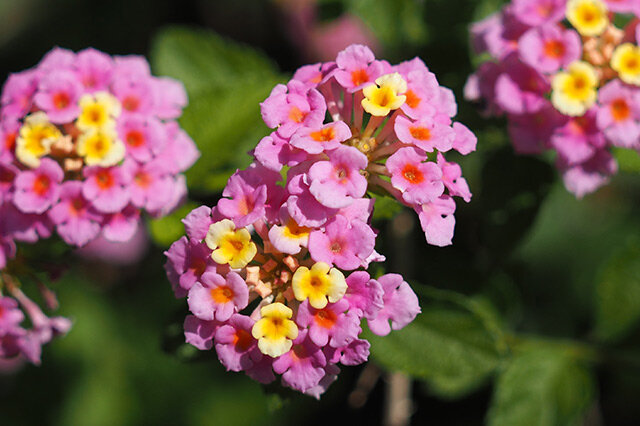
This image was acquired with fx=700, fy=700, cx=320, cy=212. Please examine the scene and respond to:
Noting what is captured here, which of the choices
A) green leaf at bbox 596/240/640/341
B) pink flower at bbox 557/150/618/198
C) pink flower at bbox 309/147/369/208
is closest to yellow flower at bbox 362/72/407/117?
pink flower at bbox 309/147/369/208

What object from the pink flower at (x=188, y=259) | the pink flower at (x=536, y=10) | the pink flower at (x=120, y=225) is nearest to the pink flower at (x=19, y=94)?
the pink flower at (x=120, y=225)

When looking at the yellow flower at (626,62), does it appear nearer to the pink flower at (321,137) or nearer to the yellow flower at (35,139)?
the pink flower at (321,137)

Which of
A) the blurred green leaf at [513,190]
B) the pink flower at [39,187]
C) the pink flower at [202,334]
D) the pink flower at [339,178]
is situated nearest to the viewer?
the pink flower at [339,178]

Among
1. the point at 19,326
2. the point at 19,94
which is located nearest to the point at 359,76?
the point at 19,94

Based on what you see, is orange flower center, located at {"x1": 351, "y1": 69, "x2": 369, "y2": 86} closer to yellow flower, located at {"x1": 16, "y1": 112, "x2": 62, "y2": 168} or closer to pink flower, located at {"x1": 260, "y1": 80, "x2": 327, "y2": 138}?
pink flower, located at {"x1": 260, "y1": 80, "x2": 327, "y2": 138}

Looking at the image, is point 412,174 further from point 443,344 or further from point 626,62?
point 626,62

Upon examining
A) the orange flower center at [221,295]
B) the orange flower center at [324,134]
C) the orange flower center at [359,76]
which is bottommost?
the orange flower center at [221,295]

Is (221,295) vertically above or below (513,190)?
above
